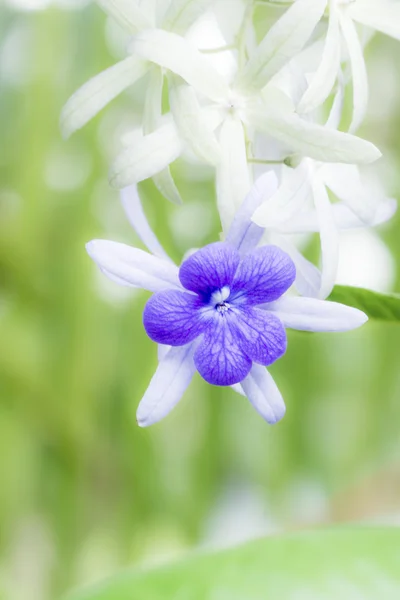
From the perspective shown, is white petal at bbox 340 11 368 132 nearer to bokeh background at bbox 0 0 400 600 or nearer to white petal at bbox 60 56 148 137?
white petal at bbox 60 56 148 137

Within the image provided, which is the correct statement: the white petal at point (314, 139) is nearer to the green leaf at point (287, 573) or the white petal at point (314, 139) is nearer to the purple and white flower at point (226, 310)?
the purple and white flower at point (226, 310)

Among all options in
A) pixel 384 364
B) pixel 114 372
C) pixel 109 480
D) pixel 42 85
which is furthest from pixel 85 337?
pixel 384 364

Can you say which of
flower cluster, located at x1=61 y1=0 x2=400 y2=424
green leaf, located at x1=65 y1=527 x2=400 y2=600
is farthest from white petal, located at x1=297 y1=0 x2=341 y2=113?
green leaf, located at x1=65 y1=527 x2=400 y2=600

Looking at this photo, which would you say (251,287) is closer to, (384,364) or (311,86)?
(311,86)

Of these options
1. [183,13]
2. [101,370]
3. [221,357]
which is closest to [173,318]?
[221,357]

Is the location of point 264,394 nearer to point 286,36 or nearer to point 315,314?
point 315,314

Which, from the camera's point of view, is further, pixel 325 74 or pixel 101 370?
pixel 101 370
